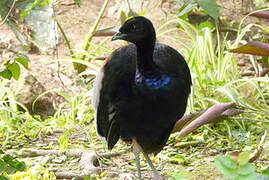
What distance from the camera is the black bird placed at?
3.01 metres

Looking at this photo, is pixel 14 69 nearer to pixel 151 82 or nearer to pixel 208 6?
pixel 208 6

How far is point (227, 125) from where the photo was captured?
13.7 ft

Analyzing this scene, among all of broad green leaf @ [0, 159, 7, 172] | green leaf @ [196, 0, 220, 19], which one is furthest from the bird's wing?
green leaf @ [196, 0, 220, 19]

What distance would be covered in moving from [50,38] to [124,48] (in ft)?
4.93

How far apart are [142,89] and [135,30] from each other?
0.33 meters

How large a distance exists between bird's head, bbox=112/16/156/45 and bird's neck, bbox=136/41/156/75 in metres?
0.04

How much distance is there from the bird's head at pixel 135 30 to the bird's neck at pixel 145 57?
0.12 ft

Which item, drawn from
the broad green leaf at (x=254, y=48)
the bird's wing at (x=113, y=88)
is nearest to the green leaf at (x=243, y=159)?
the broad green leaf at (x=254, y=48)

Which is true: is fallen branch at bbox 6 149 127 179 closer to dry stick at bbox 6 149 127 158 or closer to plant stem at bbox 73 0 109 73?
dry stick at bbox 6 149 127 158

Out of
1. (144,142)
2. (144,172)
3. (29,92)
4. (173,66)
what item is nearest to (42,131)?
(29,92)

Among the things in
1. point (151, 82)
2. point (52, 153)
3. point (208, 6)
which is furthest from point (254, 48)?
point (52, 153)

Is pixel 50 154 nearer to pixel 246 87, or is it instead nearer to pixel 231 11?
pixel 246 87

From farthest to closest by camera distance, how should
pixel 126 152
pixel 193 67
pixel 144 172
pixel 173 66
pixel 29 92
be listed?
1. pixel 29 92
2. pixel 193 67
3. pixel 126 152
4. pixel 144 172
5. pixel 173 66

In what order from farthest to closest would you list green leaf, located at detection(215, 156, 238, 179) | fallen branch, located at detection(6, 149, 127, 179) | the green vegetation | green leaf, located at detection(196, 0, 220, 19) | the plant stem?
the plant stem
the green vegetation
fallen branch, located at detection(6, 149, 127, 179)
green leaf, located at detection(196, 0, 220, 19)
green leaf, located at detection(215, 156, 238, 179)
